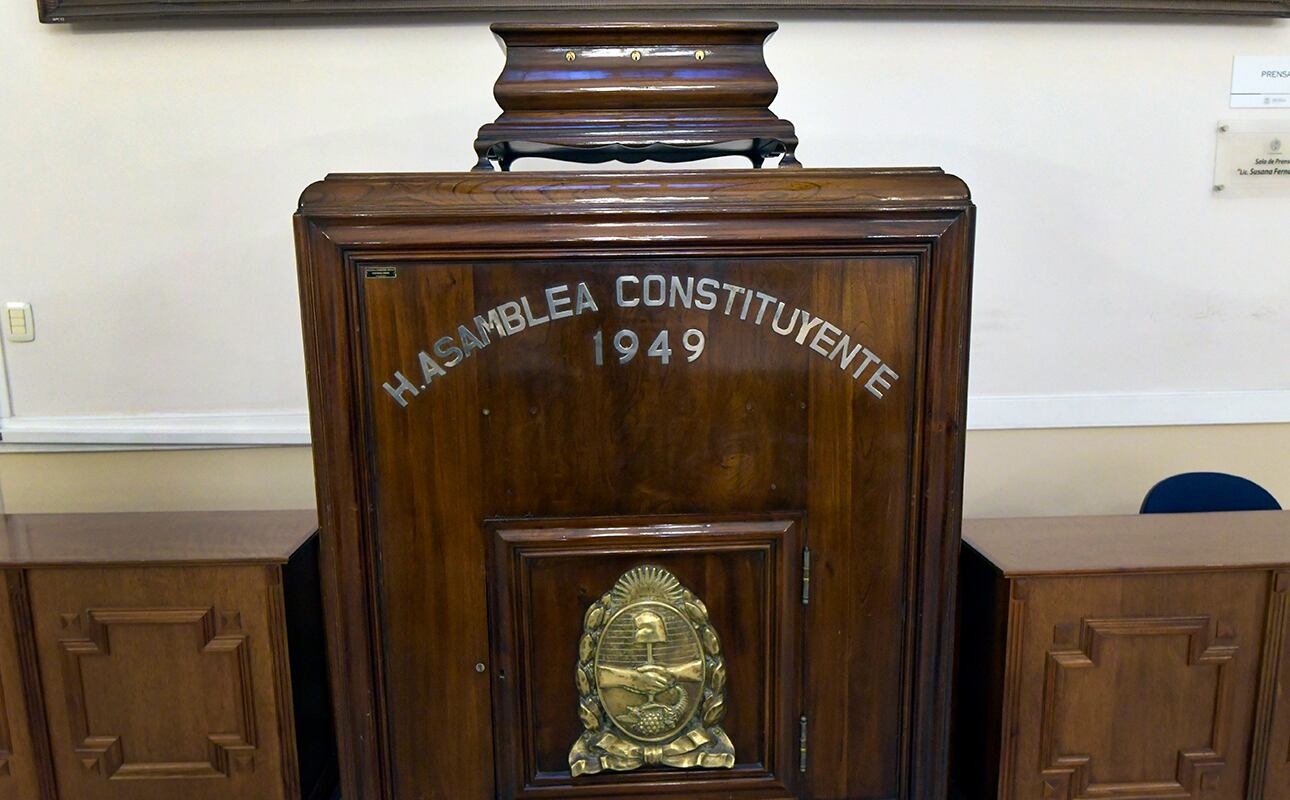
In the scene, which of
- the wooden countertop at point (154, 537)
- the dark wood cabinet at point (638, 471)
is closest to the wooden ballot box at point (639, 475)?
the dark wood cabinet at point (638, 471)

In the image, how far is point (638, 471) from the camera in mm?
1325

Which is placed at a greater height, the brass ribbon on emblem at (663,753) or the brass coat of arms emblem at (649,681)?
the brass coat of arms emblem at (649,681)

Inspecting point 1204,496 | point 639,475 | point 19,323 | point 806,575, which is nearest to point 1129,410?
point 1204,496

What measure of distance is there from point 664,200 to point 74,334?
170 centimetres

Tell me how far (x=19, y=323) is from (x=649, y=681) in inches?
72.5

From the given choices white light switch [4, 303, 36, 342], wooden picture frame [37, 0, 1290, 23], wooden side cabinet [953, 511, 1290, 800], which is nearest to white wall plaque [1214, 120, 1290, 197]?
wooden picture frame [37, 0, 1290, 23]

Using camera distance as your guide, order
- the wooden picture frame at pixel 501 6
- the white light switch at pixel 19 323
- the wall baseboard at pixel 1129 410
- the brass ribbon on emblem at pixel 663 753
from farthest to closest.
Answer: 1. the wall baseboard at pixel 1129 410
2. the white light switch at pixel 19 323
3. the wooden picture frame at pixel 501 6
4. the brass ribbon on emblem at pixel 663 753

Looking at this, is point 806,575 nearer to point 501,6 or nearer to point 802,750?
point 802,750

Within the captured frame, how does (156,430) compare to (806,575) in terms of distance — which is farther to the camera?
(156,430)

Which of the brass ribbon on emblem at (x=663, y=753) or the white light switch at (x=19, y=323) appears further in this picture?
the white light switch at (x=19, y=323)

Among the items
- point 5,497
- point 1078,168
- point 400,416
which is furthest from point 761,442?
point 5,497

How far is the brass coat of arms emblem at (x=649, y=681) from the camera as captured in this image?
4.43 feet

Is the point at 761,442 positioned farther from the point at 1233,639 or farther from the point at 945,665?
the point at 1233,639

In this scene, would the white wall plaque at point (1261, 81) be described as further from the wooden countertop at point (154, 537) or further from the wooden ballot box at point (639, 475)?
the wooden countertop at point (154, 537)
